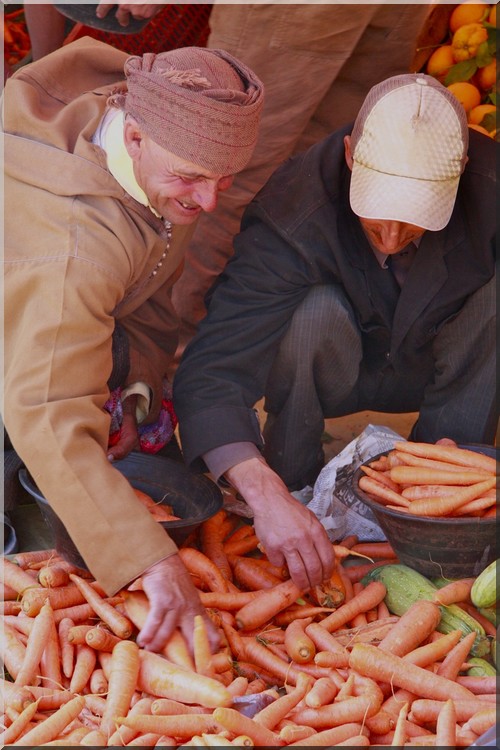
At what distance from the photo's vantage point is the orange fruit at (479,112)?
4.45 m

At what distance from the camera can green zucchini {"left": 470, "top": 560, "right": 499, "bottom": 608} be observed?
2.39 meters

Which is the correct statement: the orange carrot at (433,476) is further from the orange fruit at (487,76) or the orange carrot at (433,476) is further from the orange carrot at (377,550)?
the orange fruit at (487,76)

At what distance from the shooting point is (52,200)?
2.28m

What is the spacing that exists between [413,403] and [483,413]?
14.4 inches

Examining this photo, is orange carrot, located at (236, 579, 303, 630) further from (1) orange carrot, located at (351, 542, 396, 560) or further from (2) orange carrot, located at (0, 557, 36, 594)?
(2) orange carrot, located at (0, 557, 36, 594)

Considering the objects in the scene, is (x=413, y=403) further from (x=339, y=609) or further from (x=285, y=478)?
(x=339, y=609)

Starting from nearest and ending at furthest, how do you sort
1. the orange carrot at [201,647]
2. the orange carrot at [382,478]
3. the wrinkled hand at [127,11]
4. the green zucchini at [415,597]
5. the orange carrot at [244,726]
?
the orange carrot at [244,726] → the orange carrot at [201,647] → the green zucchini at [415,597] → the orange carrot at [382,478] → the wrinkled hand at [127,11]

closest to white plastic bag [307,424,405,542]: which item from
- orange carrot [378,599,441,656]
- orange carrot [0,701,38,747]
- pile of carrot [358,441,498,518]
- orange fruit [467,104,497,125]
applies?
pile of carrot [358,441,498,518]

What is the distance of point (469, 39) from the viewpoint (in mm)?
4535

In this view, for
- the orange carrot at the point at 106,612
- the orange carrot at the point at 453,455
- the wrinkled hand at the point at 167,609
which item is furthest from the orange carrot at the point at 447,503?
the orange carrot at the point at 106,612

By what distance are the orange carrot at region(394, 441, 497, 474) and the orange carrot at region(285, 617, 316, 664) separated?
2.02 ft

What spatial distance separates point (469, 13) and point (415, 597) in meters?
3.22

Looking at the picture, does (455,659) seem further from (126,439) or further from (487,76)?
(487,76)

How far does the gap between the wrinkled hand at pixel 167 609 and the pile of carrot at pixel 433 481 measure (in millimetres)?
682
